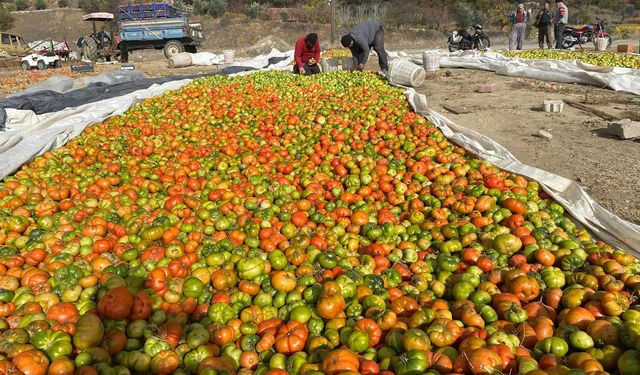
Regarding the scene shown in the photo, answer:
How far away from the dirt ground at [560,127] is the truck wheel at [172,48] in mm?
21944

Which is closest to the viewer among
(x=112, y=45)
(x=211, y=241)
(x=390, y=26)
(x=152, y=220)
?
(x=211, y=241)

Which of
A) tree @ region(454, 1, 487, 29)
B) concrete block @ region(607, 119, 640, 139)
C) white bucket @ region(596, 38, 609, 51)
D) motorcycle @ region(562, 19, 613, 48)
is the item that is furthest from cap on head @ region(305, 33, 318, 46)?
tree @ region(454, 1, 487, 29)

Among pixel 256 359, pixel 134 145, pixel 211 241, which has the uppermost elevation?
pixel 134 145

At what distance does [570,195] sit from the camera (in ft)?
19.3

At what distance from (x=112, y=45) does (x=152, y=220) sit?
34.8 m

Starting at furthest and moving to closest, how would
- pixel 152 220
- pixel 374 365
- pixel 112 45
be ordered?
pixel 112 45
pixel 152 220
pixel 374 365

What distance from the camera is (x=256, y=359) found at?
12.1 feet

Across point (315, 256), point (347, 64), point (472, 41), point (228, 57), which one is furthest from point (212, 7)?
point (315, 256)

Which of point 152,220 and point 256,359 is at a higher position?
point 152,220

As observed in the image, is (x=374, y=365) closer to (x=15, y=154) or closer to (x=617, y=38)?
(x=15, y=154)

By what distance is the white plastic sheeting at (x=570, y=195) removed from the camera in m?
5.00

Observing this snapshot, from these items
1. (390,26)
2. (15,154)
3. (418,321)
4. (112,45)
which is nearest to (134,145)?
(15,154)

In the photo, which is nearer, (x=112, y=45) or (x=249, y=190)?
(x=249, y=190)

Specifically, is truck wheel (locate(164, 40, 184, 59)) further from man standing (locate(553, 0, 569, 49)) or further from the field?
man standing (locate(553, 0, 569, 49))
